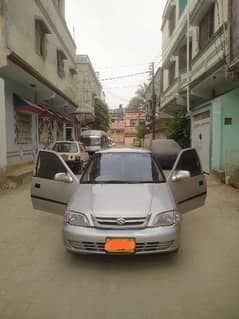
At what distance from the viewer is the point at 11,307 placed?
3299 millimetres

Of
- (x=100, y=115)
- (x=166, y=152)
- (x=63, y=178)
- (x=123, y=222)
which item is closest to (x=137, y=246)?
(x=123, y=222)

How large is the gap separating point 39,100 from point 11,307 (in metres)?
A: 15.4

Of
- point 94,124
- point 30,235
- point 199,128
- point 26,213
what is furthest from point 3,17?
point 94,124

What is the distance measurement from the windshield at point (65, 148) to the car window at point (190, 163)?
9.65 metres

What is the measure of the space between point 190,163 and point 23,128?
35.3ft

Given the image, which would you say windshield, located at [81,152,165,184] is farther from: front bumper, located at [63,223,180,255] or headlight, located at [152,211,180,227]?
front bumper, located at [63,223,180,255]

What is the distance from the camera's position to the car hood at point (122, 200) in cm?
424

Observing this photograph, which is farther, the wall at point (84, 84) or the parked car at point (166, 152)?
the wall at point (84, 84)

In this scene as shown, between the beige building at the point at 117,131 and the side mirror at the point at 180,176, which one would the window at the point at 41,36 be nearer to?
the side mirror at the point at 180,176

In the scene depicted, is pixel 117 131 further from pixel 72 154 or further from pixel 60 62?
pixel 72 154

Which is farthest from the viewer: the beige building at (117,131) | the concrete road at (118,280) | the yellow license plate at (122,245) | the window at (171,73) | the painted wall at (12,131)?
the beige building at (117,131)

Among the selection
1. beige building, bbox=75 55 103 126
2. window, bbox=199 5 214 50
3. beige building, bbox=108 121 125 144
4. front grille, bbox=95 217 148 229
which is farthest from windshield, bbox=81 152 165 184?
beige building, bbox=108 121 125 144

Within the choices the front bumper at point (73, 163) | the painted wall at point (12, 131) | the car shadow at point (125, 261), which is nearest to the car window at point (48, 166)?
the car shadow at point (125, 261)

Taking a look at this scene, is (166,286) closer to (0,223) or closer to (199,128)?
(0,223)
